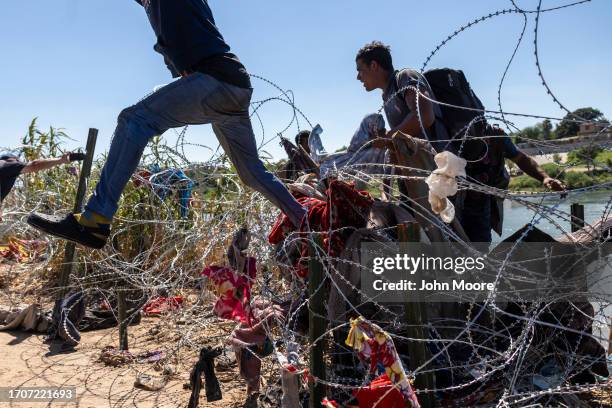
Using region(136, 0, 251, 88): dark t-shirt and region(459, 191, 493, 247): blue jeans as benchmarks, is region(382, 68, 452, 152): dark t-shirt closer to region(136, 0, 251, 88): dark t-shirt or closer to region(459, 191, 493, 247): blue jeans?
region(459, 191, 493, 247): blue jeans

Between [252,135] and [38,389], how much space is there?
200cm

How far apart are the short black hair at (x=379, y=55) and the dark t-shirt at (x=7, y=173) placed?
3570mm

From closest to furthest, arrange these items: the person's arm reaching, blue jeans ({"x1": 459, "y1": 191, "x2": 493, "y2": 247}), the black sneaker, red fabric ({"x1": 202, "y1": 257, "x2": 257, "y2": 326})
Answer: the black sneaker, red fabric ({"x1": 202, "y1": 257, "x2": 257, "y2": 326}), blue jeans ({"x1": 459, "y1": 191, "x2": 493, "y2": 247}), the person's arm reaching

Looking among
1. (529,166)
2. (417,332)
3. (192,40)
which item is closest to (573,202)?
(529,166)

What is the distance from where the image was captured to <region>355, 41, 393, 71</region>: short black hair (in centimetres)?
344

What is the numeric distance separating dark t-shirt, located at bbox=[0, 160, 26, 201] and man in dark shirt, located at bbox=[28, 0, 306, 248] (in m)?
3.18

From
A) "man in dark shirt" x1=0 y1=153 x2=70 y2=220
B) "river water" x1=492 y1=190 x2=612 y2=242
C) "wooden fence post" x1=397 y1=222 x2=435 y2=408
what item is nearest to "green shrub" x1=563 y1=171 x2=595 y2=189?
"river water" x1=492 y1=190 x2=612 y2=242

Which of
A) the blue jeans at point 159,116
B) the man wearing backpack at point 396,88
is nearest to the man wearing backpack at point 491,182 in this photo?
the man wearing backpack at point 396,88

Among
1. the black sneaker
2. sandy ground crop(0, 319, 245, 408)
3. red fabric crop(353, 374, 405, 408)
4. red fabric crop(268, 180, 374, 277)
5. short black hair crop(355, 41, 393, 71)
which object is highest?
short black hair crop(355, 41, 393, 71)

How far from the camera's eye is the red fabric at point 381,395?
202cm

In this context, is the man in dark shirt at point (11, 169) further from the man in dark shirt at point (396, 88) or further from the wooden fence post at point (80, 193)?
the man in dark shirt at point (396, 88)

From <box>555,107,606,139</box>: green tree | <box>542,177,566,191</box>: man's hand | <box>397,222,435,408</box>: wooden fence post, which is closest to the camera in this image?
<box>555,107,606,139</box>: green tree

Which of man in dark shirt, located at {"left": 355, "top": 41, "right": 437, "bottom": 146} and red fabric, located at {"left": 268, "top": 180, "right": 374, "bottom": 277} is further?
man in dark shirt, located at {"left": 355, "top": 41, "right": 437, "bottom": 146}

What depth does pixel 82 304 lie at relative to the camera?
15.4 feet
